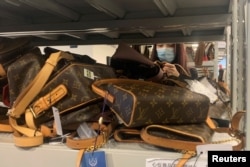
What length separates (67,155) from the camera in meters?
0.56

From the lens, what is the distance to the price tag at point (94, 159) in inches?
21.1

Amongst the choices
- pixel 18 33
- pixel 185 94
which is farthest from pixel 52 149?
pixel 18 33

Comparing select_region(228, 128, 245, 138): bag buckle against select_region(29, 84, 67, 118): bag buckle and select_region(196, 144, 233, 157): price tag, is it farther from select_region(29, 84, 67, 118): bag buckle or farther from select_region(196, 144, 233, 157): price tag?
select_region(29, 84, 67, 118): bag buckle

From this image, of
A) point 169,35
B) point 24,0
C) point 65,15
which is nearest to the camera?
point 24,0

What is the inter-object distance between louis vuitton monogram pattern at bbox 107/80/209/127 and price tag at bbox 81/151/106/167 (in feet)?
0.25

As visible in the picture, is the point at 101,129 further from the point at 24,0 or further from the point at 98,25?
the point at 98,25

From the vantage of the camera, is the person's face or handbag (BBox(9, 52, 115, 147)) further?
the person's face

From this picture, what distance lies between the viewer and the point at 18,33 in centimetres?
119

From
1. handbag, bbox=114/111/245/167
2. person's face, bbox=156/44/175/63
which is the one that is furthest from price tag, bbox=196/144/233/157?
person's face, bbox=156/44/175/63

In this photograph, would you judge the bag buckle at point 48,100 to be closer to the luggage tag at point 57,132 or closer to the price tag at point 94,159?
the luggage tag at point 57,132

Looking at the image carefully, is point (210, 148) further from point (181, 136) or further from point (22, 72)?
point (22, 72)

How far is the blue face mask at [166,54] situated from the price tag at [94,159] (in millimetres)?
1144

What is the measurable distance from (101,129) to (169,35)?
92 centimetres

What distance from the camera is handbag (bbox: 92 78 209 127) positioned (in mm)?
536
